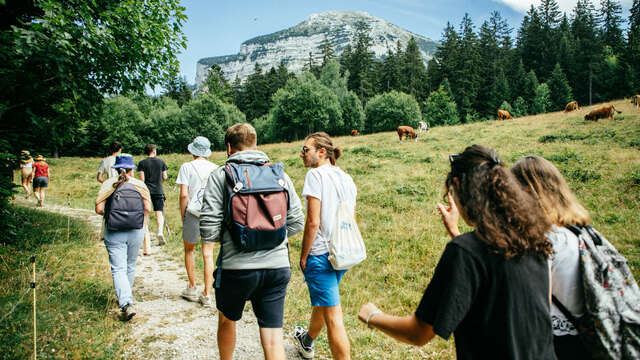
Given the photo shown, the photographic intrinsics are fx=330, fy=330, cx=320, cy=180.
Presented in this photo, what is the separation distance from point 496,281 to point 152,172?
9058 millimetres

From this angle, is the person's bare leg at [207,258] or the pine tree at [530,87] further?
the pine tree at [530,87]

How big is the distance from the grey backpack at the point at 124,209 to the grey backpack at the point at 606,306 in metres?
4.74

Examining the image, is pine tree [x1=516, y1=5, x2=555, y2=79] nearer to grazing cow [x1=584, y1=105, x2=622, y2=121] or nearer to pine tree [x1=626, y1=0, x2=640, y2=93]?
pine tree [x1=626, y1=0, x2=640, y2=93]

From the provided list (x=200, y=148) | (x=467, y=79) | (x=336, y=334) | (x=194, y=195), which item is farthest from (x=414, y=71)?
(x=336, y=334)

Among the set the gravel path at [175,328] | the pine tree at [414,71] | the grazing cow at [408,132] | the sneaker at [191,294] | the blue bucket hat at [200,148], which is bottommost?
the gravel path at [175,328]

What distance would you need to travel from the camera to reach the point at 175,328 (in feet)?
14.5

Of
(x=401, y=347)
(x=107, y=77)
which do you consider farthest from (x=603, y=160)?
(x=107, y=77)

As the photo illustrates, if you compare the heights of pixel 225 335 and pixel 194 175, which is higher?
pixel 194 175

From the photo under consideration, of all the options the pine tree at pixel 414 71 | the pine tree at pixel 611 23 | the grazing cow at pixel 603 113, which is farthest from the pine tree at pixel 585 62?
the grazing cow at pixel 603 113

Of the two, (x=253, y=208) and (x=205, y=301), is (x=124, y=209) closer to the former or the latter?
(x=205, y=301)

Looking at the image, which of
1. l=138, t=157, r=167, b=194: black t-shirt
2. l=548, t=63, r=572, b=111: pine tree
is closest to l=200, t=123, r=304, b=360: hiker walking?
l=138, t=157, r=167, b=194: black t-shirt

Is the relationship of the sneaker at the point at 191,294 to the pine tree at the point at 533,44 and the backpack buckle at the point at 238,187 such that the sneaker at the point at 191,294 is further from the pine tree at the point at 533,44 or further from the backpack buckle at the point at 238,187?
the pine tree at the point at 533,44

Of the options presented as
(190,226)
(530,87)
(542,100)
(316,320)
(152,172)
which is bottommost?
(316,320)

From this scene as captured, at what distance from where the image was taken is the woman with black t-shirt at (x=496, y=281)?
4.35 feet
